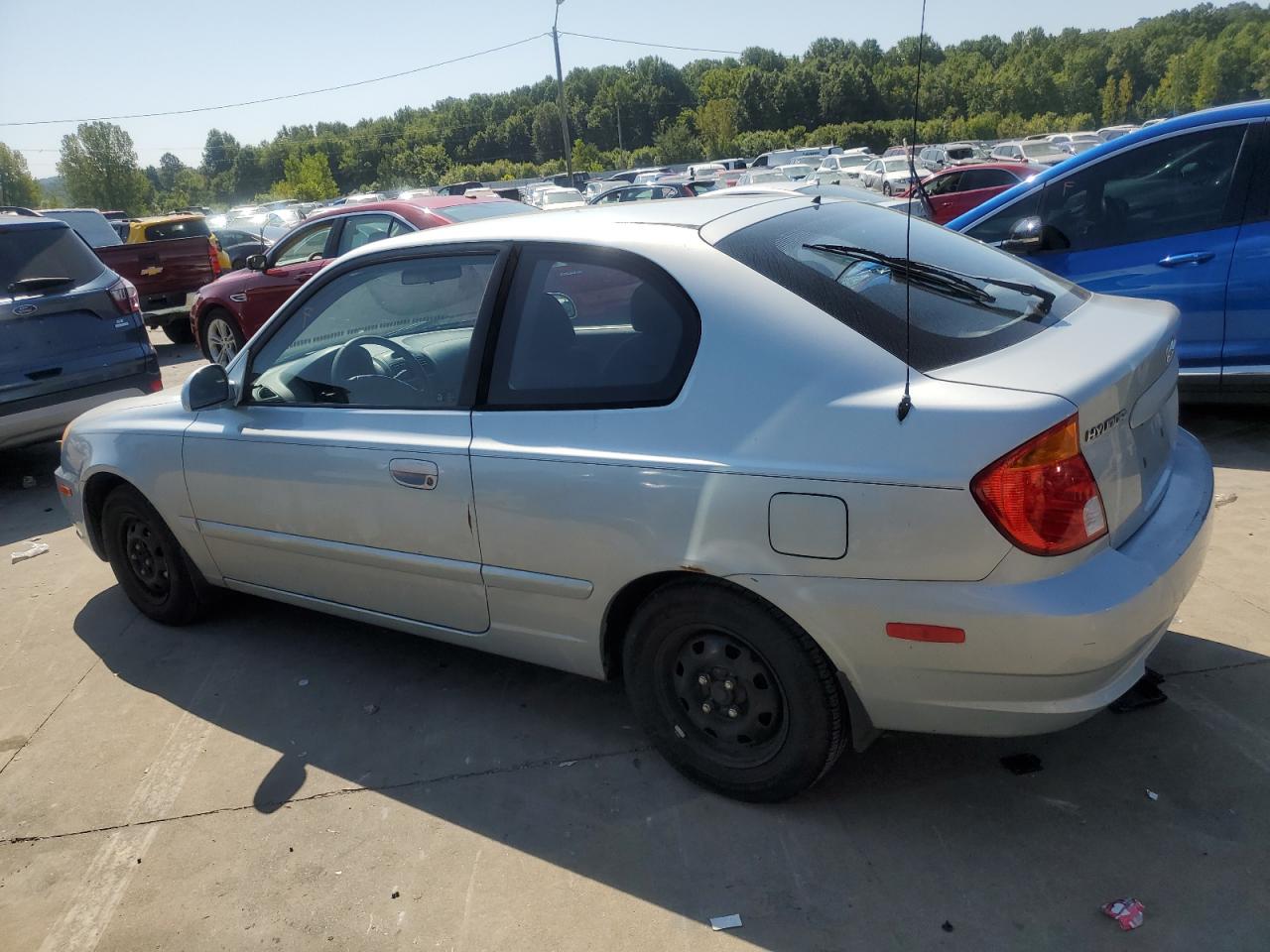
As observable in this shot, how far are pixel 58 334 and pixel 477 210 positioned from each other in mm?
3301

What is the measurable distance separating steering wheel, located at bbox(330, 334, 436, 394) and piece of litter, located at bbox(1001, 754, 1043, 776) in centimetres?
218

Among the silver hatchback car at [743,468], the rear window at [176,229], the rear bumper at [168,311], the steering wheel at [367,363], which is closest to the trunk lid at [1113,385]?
the silver hatchback car at [743,468]

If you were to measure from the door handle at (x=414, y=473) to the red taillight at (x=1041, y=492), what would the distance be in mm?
1640

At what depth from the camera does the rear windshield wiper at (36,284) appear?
6.64m

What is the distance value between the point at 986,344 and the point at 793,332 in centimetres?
53

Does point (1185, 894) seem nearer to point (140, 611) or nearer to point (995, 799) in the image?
point (995, 799)

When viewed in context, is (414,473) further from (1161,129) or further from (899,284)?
(1161,129)

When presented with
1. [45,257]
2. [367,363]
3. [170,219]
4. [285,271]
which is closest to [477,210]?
[285,271]

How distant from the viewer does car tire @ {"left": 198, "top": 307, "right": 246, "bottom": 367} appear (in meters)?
9.85

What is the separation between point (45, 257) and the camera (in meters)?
6.89

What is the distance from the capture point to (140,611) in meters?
4.54

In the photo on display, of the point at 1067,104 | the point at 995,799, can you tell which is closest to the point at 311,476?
the point at 995,799

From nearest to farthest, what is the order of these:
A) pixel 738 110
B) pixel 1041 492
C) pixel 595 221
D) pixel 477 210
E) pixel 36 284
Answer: pixel 1041 492
pixel 595 221
pixel 36 284
pixel 477 210
pixel 738 110

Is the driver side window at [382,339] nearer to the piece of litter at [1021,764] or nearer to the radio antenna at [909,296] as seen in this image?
the radio antenna at [909,296]
